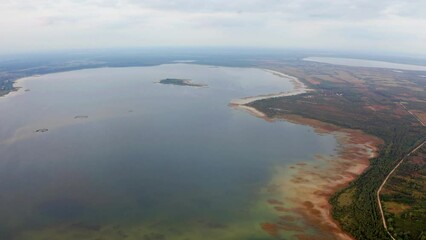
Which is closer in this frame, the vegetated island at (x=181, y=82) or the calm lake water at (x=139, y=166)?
the calm lake water at (x=139, y=166)

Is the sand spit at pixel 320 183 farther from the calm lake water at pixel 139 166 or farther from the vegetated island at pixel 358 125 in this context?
the calm lake water at pixel 139 166

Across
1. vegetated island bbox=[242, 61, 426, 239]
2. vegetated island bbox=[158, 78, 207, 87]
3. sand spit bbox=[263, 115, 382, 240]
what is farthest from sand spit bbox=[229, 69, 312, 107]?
sand spit bbox=[263, 115, 382, 240]

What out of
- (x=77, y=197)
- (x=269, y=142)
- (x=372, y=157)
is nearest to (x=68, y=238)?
(x=77, y=197)

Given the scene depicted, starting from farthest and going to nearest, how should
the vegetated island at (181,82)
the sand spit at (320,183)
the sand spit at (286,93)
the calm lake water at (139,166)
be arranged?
the vegetated island at (181,82) < the sand spit at (286,93) < the sand spit at (320,183) < the calm lake water at (139,166)

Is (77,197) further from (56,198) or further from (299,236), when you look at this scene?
(299,236)

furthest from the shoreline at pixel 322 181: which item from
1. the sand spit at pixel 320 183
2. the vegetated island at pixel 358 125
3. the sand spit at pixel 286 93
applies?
the sand spit at pixel 286 93

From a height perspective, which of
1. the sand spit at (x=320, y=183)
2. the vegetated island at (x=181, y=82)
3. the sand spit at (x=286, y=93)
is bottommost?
the sand spit at (x=320, y=183)
